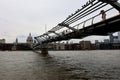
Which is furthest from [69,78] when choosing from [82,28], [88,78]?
[82,28]

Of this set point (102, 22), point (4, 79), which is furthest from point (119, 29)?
point (4, 79)

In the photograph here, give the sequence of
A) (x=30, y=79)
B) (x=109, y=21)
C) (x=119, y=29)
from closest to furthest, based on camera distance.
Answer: (x=30, y=79) → (x=109, y=21) → (x=119, y=29)

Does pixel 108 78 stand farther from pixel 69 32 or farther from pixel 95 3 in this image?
pixel 69 32

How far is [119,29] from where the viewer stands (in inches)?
1185

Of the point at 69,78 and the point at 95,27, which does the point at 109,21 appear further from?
the point at 69,78

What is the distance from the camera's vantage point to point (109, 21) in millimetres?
27422

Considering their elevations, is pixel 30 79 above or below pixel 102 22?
below

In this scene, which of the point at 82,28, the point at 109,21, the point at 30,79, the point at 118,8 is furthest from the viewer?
the point at 82,28

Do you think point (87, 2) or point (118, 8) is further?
point (87, 2)

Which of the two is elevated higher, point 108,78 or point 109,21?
point 109,21

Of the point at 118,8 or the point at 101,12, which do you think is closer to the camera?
the point at 118,8

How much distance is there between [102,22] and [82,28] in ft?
26.3

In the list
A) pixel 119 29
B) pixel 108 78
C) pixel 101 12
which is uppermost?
pixel 101 12

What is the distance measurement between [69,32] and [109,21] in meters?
17.7
